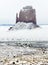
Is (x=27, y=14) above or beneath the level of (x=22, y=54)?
above

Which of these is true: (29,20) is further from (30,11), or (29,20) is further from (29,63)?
(29,63)

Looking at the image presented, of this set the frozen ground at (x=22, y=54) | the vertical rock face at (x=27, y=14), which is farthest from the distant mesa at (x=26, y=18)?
the frozen ground at (x=22, y=54)

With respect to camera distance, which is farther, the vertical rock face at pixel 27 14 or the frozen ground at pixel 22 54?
the vertical rock face at pixel 27 14

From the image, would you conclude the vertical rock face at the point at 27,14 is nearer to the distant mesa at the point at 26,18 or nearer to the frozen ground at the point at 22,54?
the distant mesa at the point at 26,18

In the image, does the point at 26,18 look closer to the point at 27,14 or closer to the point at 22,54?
the point at 27,14

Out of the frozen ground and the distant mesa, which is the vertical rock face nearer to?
the distant mesa

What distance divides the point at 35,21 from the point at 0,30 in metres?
4.03

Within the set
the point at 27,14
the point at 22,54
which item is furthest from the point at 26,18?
the point at 22,54

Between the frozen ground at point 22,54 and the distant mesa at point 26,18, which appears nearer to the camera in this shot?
the frozen ground at point 22,54

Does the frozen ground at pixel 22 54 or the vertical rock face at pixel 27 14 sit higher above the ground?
the vertical rock face at pixel 27 14

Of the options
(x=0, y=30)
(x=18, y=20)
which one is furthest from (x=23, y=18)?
(x=0, y=30)

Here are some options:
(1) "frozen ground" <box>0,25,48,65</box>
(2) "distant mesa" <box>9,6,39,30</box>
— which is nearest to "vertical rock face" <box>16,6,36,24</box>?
(2) "distant mesa" <box>9,6,39,30</box>

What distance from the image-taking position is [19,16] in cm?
1861

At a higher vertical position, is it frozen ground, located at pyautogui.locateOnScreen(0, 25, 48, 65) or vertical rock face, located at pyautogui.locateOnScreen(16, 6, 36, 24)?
vertical rock face, located at pyautogui.locateOnScreen(16, 6, 36, 24)
